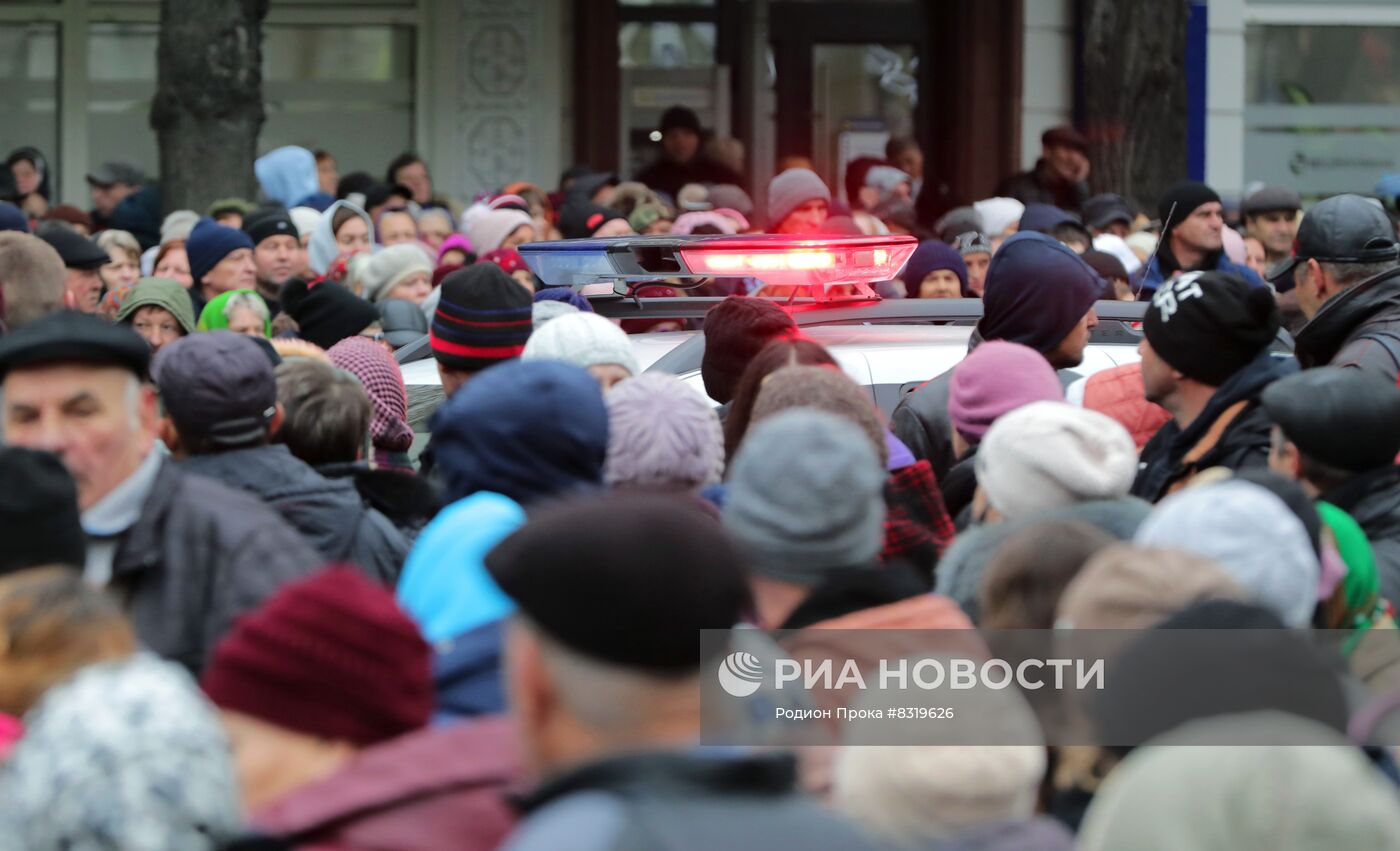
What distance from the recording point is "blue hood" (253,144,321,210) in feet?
40.1

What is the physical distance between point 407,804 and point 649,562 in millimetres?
475

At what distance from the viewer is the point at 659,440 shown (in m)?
4.18

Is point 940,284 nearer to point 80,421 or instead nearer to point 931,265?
point 931,265

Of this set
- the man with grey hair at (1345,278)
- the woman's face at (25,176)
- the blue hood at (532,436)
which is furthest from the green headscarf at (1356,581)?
the woman's face at (25,176)

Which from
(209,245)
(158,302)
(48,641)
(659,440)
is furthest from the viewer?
(209,245)

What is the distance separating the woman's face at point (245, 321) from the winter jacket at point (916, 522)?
3.38 metres

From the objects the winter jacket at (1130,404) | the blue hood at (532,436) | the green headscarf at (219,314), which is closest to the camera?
the blue hood at (532,436)

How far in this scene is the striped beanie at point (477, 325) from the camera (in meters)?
5.54

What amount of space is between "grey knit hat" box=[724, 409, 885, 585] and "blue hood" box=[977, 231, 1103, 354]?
2346 mm

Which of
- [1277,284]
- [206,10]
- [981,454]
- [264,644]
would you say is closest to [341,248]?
[206,10]

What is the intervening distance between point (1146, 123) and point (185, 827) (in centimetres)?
1238

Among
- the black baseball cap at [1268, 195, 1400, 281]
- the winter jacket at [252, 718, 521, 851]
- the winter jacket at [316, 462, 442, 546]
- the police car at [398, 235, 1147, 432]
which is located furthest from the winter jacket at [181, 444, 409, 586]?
the black baseball cap at [1268, 195, 1400, 281]

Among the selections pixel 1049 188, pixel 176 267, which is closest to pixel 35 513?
pixel 176 267

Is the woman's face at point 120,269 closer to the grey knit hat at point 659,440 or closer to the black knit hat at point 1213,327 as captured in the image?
the grey knit hat at point 659,440
